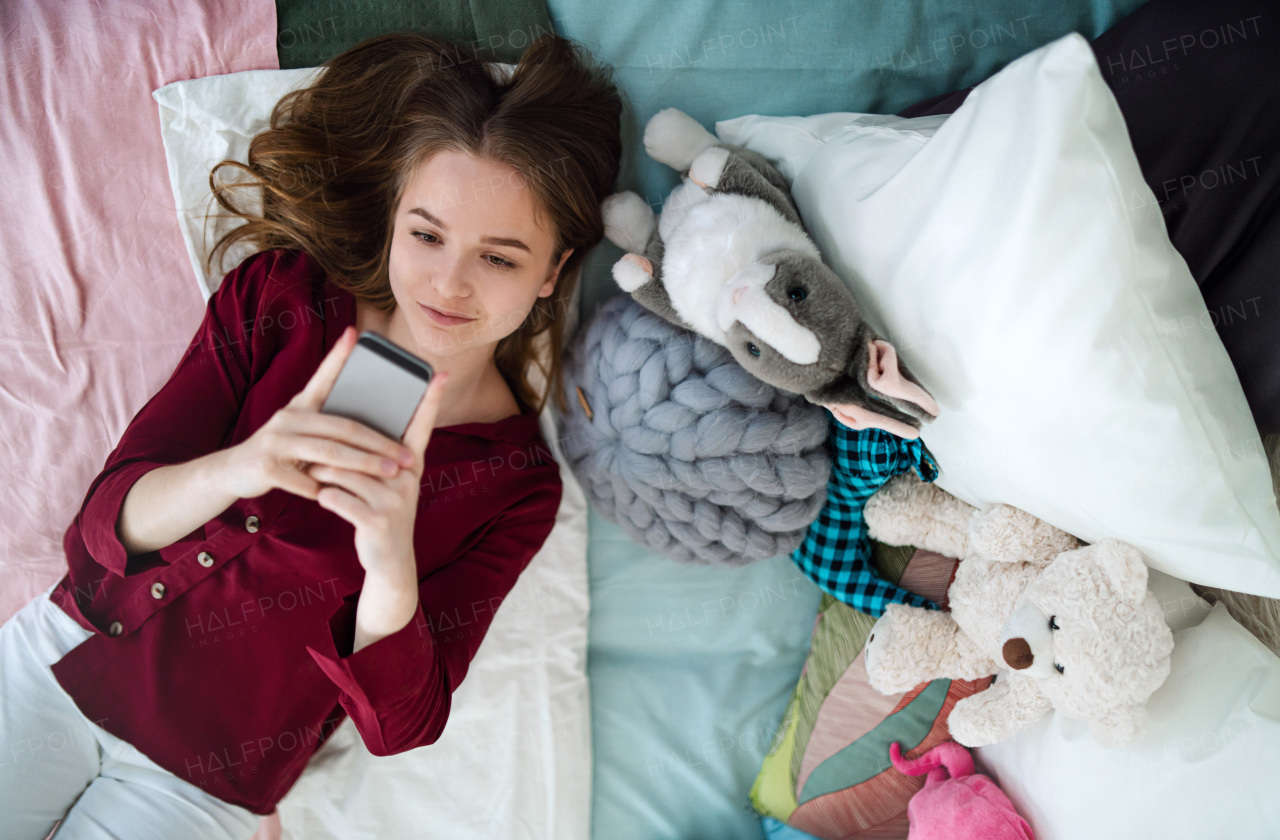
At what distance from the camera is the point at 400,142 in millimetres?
988

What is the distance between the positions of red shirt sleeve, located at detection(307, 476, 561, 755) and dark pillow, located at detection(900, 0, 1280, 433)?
894 millimetres

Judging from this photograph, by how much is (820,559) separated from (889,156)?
592 mm

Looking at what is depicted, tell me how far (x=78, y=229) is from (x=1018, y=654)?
1.39 metres

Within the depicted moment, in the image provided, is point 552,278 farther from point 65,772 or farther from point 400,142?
point 65,772

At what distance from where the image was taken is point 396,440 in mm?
660

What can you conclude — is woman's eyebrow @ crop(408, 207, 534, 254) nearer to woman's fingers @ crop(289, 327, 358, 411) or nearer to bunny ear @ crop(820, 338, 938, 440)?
woman's fingers @ crop(289, 327, 358, 411)

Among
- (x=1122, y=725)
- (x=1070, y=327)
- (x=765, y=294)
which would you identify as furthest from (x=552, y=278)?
(x=1122, y=725)

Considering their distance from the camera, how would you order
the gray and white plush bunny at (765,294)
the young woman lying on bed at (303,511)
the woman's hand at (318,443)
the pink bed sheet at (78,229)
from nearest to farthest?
the woman's hand at (318,443)
the gray and white plush bunny at (765,294)
the young woman lying on bed at (303,511)
the pink bed sheet at (78,229)

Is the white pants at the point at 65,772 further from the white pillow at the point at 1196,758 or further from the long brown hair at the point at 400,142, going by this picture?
the white pillow at the point at 1196,758

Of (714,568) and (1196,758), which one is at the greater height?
(1196,758)

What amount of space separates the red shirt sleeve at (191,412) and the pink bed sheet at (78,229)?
0.14m

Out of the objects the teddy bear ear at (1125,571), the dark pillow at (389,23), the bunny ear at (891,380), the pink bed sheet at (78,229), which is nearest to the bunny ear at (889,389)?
the bunny ear at (891,380)

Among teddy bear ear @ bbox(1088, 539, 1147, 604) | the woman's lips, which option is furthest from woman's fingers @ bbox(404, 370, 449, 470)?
teddy bear ear @ bbox(1088, 539, 1147, 604)

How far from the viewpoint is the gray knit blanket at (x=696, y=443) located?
0.92 m
